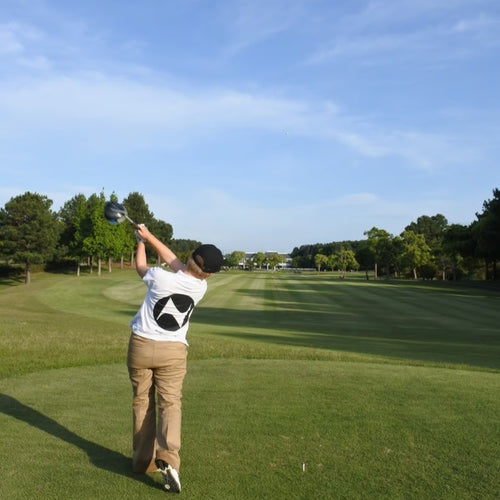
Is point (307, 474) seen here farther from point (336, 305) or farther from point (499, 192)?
point (499, 192)

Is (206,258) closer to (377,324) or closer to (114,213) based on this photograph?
(114,213)

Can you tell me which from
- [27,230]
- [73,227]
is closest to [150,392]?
[27,230]

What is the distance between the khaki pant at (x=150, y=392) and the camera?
4.86 m

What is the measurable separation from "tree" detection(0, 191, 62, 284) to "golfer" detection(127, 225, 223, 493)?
198 feet

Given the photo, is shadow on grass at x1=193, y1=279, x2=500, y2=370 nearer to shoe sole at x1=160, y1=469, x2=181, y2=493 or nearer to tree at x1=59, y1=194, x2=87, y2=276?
shoe sole at x1=160, y1=469, x2=181, y2=493

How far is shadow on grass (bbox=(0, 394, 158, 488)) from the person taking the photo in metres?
4.99

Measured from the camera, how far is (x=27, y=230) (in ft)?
202

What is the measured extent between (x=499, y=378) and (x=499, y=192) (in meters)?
54.8

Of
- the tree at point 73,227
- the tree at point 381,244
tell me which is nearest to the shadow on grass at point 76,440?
the tree at point 73,227

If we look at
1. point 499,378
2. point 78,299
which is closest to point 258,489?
point 499,378

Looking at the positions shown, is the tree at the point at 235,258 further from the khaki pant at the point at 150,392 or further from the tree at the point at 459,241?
the khaki pant at the point at 150,392

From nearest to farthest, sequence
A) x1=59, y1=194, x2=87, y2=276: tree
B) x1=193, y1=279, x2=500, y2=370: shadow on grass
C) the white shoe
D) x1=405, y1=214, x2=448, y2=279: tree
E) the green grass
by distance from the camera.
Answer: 1. the white shoe
2. the green grass
3. x1=193, y1=279, x2=500, y2=370: shadow on grass
4. x1=59, y1=194, x2=87, y2=276: tree
5. x1=405, y1=214, x2=448, y2=279: tree

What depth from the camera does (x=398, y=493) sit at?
4469 millimetres

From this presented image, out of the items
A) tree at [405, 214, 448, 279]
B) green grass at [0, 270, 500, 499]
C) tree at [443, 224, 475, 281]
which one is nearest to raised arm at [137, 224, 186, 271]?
green grass at [0, 270, 500, 499]
